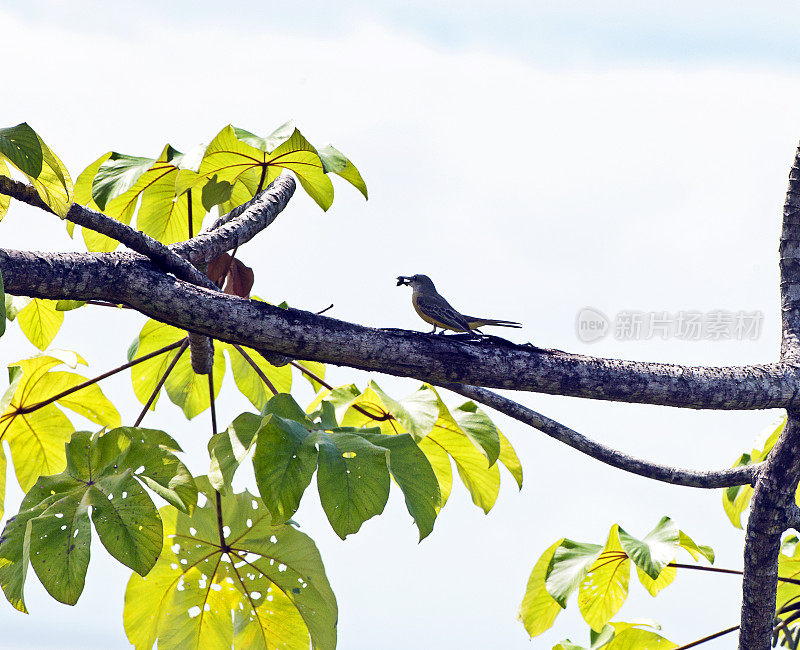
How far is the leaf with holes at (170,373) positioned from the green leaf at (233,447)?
4.05 feet

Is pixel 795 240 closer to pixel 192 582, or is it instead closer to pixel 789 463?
pixel 789 463

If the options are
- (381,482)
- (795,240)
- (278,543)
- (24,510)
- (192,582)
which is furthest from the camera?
(795,240)

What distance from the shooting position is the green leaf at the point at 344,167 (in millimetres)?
2035

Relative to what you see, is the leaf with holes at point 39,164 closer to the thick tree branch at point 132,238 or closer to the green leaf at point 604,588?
the thick tree branch at point 132,238

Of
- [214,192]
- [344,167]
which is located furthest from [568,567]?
[214,192]

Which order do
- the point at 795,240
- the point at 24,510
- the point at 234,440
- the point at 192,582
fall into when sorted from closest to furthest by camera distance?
the point at 234,440 → the point at 24,510 → the point at 192,582 → the point at 795,240

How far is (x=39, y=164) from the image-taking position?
135 centimetres

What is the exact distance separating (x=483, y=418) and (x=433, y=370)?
15.2 inches

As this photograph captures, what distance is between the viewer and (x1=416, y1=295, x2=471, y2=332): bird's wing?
80.3 inches

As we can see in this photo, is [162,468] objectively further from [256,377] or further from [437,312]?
[256,377]

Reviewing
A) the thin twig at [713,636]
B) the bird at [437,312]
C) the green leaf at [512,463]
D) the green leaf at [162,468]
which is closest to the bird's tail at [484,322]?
the bird at [437,312]

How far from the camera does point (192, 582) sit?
212 cm

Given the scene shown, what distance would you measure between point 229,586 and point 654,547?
1.14m

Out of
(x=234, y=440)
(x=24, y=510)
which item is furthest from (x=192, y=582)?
(x=234, y=440)
